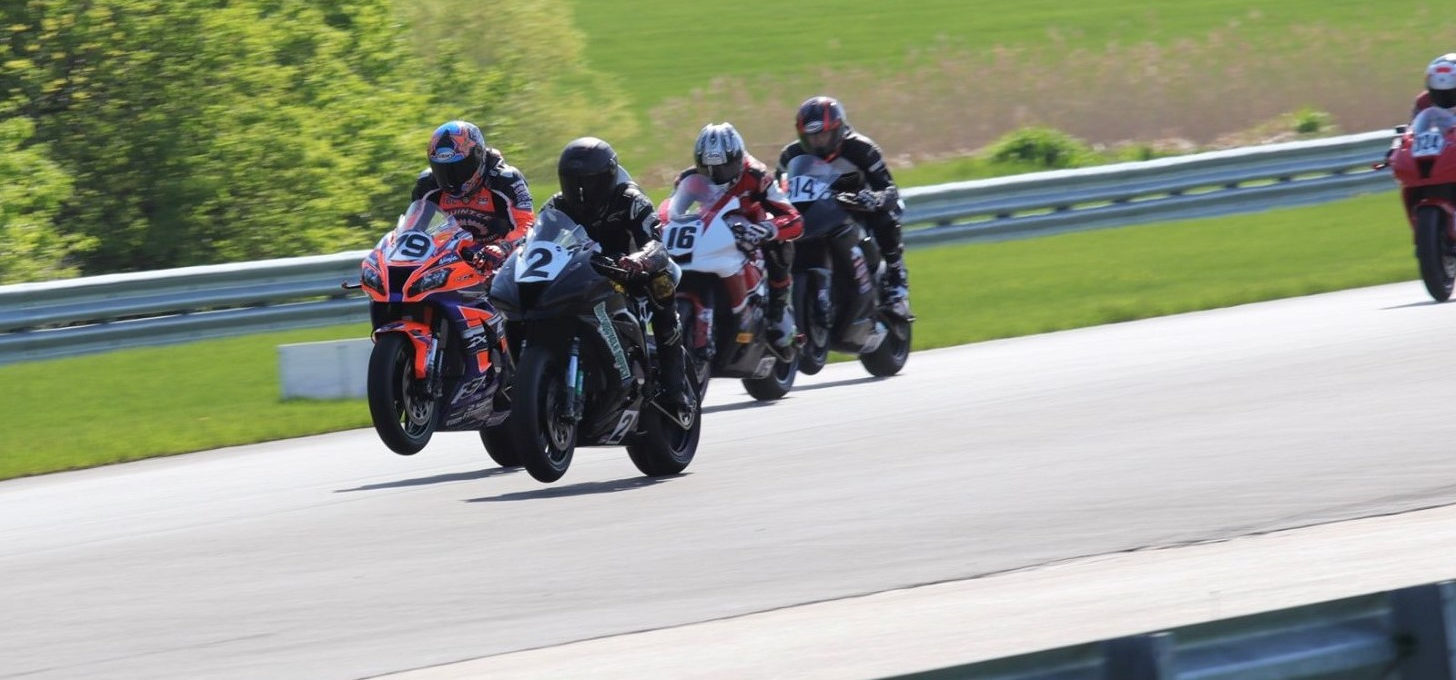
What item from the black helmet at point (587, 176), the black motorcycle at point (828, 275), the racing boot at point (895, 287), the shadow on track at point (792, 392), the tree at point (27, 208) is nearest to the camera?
the black helmet at point (587, 176)

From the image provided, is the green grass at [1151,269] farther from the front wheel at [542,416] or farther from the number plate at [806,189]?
the front wheel at [542,416]

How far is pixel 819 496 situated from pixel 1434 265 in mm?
7607

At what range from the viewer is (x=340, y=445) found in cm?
1255

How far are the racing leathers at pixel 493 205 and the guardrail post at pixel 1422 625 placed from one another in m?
7.79

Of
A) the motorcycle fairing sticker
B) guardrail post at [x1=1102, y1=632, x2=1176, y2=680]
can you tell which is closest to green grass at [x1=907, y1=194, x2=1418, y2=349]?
the motorcycle fairing sticker

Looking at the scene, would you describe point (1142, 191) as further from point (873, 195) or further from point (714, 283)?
point (714, 283)

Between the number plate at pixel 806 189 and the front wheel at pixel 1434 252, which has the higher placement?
the number plate at pixel 806 189

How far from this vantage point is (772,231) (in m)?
12.8

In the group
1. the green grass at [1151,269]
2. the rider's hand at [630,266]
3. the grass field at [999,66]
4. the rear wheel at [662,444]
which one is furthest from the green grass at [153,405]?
the grass field at [999,66]

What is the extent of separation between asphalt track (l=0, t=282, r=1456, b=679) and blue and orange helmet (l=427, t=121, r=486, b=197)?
56.3 inches

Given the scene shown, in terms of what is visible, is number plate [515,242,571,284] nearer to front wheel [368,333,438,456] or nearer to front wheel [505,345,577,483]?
front wheel [505,345,577,483]

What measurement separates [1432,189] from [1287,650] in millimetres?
12371

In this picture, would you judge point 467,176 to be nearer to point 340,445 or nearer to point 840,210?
point 340,445

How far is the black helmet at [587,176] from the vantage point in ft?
32.9
